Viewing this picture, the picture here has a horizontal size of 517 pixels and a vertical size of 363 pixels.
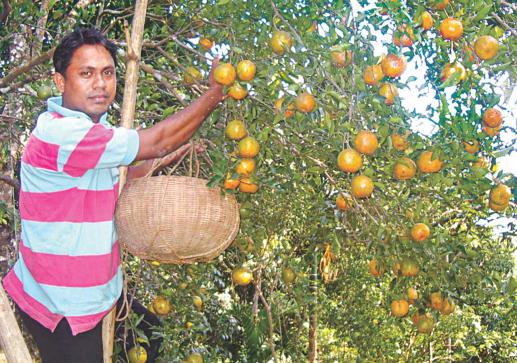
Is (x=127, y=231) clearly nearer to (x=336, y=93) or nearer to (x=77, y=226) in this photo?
(x=77, y=226)

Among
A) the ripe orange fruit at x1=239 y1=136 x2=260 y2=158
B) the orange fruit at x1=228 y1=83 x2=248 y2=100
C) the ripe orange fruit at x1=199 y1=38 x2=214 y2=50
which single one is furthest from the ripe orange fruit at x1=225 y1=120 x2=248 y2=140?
the ripe orange fruit at x1=199 y1=38 x2=214 y2=50

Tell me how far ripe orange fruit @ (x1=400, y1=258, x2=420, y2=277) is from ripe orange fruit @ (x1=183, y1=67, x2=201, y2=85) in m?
1.02

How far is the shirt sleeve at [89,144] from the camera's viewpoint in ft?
5.80

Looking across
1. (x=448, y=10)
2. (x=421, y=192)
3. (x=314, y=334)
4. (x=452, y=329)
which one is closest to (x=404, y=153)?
(x=421, y=192)

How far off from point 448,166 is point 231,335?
464 cm

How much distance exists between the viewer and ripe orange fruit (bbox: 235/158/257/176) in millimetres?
1997

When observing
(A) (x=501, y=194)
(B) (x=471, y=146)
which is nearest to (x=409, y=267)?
(A) (x=501, y=194)

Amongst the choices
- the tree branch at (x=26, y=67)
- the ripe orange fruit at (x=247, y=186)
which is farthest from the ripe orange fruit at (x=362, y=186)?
the tree branch at (x=26, y=67)

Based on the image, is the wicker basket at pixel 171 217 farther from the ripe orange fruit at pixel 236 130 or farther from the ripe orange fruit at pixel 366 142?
the ripe orange fruit at pixel 366 142

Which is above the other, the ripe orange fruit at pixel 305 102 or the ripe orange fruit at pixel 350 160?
the ripe orange fruit at pixel 305 102

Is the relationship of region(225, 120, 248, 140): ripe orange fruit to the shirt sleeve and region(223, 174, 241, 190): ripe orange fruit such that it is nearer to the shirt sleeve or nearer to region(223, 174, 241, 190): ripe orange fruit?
region(223, 174, 241, 190): ripe orange fruit

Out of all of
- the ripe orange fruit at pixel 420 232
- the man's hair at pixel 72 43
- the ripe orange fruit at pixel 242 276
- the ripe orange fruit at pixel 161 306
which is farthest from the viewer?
the ripe orange fruit at pixel 242 276

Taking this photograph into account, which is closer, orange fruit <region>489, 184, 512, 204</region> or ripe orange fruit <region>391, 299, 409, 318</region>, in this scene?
orange fruit <region>489, 184, 512, 204</region>

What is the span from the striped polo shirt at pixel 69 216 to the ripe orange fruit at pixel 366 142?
2.18 feet
